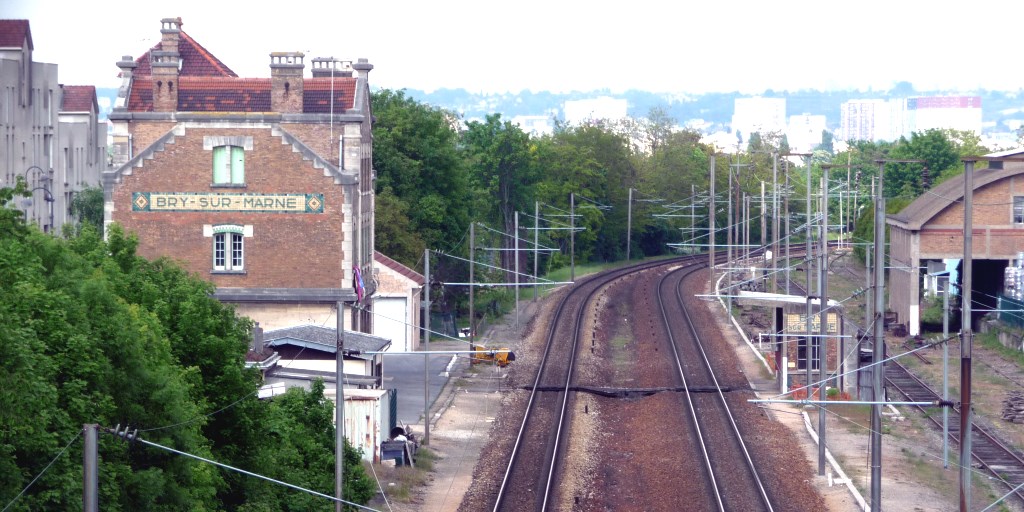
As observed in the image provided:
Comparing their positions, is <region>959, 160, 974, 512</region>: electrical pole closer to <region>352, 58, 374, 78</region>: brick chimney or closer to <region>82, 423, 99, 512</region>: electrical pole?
<region>82, 423, 99, 512</region>: electrical pole

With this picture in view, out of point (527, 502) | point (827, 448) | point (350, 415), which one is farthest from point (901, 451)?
point (350, 415)

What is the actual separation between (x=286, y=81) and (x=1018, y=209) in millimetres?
26811

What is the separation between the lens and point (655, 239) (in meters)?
88.1

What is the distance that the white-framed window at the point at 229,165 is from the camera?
1390 inches

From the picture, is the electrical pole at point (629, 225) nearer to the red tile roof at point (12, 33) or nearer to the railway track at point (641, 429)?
the railway track at point (641, 429)

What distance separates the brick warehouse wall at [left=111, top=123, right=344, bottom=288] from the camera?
3525 cm

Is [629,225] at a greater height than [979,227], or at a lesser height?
greater

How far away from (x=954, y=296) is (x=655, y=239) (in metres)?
39.6

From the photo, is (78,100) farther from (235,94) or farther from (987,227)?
(987,227)

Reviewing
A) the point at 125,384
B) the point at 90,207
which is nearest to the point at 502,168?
the point at 90,207

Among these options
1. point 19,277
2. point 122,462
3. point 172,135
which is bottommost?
point 122,462

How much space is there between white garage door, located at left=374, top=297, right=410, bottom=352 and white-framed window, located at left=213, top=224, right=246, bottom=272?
6.77m

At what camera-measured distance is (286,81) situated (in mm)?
35500

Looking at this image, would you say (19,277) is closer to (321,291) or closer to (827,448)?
(827,448)
